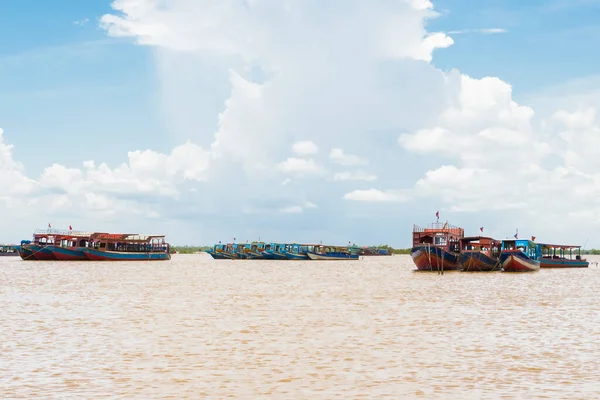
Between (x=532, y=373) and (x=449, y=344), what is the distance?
4.67 meters

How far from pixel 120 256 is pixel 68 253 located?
8.75 meters

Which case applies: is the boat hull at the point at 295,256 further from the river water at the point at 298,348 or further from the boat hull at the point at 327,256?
the river water at the point at 298,348

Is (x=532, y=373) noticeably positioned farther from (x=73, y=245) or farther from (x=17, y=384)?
(x=73, y=245)

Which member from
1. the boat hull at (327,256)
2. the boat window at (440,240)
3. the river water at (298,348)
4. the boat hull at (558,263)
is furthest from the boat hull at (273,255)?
the river water at (298,348)

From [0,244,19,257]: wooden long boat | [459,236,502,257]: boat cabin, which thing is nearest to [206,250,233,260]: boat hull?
[0,244,19,257]: wooden long boat

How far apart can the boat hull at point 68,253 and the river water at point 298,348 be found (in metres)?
63.9

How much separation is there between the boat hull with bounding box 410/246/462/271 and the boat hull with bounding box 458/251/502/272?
2.53ft

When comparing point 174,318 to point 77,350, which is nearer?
point 77,350

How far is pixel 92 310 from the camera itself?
30562mm

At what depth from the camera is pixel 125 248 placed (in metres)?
106


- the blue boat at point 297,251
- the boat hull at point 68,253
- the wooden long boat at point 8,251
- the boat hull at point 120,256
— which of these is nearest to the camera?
the boat hull at point 68,253

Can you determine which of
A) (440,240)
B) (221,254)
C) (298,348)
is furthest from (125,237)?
(298,348)

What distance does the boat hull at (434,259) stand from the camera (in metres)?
69.1

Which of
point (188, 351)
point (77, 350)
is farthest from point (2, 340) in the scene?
point (188, 351)
